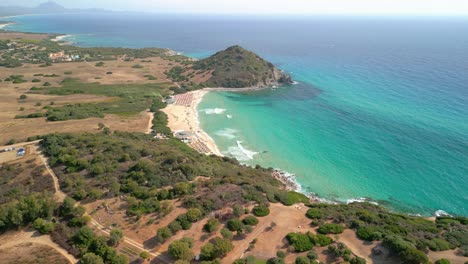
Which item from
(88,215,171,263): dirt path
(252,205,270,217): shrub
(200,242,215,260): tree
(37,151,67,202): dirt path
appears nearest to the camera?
(200,242,215,260): tree

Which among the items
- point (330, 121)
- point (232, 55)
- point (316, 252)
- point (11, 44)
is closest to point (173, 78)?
point (232, 55)

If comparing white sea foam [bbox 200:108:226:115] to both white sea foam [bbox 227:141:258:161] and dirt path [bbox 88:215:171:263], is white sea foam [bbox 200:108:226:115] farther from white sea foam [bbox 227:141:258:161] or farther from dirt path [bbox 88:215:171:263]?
dirt path [bbox 88:215:171:263]

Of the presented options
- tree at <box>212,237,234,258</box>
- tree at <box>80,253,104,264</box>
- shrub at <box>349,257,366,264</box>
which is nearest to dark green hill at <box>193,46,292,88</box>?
tree at <box>212,237,234,258</box>

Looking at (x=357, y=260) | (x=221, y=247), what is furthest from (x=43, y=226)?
(x=357, y=260)

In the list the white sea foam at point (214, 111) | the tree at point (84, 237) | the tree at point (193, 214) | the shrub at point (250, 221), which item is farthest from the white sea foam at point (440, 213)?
the white sea foam at point (214, 111)

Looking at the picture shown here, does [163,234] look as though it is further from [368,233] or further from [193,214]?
[368,233]

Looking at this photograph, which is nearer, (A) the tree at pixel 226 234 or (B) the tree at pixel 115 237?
(B) the tree at pixel 115 237

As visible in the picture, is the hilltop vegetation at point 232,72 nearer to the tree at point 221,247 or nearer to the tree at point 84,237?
the tree at point 84,237
